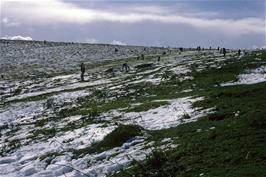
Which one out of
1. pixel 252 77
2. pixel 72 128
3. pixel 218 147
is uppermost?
pixel 252 77

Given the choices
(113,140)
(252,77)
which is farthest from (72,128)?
(252,77)

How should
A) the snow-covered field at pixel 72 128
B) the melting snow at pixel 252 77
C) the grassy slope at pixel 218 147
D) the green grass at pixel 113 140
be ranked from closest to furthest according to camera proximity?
1. the grassy slope at pixel 218 147
2. the snow-covered field at pixel 72 128
3. the green grass at pixel 113 140
4. the melting snow at pixel 252 77

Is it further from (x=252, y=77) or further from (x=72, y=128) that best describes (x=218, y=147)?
(x=252, y=77)

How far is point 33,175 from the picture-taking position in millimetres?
17594

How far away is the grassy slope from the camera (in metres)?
13.3

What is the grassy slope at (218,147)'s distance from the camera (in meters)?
13.3

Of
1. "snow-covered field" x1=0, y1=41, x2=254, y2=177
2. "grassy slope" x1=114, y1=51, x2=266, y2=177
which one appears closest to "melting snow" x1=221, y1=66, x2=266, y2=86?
"snow-covered field" x1=0, y1=41, x2=254, y2=177

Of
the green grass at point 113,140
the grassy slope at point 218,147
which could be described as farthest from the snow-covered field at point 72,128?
the grassy slope at point 218,147

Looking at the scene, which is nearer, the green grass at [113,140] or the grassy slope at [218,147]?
the grassy slope at [218,147]

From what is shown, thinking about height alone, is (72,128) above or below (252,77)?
below

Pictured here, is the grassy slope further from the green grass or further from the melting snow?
the melting snow

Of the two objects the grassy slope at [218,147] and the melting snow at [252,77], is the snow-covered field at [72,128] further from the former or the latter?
the grassy slope at [218,147]

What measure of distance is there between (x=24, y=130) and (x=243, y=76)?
1596 cm

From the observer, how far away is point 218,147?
596 inches
